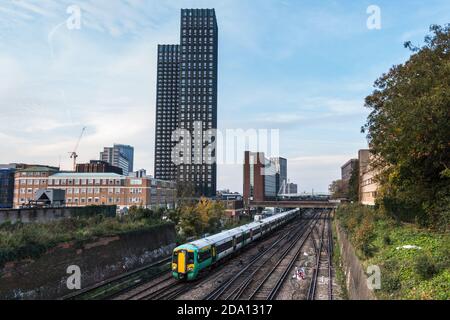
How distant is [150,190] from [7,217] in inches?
2668

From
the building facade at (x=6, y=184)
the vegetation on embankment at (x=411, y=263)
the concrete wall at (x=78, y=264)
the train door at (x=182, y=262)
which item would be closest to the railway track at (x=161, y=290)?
the train door at (x=182, y=262)

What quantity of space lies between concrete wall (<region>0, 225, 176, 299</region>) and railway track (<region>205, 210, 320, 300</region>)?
369 inches

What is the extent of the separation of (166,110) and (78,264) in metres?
165

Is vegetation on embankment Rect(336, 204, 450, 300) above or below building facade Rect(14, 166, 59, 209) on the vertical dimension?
below

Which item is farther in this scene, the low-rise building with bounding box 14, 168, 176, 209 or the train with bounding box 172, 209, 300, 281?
the low-rise building with bounding box 14, 168, 176, 209

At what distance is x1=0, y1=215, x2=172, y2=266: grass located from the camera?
64.1ft

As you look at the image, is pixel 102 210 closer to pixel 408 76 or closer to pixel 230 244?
pixel 230 244

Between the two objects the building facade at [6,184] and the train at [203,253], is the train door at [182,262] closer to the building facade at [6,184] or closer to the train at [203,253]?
the train at [203,253]

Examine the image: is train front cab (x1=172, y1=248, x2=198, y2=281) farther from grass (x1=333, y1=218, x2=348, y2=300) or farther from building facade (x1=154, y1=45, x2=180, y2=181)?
building facade (x1=154, y1=45, x2=180, y2=181)

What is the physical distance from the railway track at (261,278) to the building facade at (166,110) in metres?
139

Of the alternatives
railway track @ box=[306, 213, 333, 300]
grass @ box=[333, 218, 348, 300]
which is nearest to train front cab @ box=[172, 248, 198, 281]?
railway track @ box=[306, 213, 333, 300]
